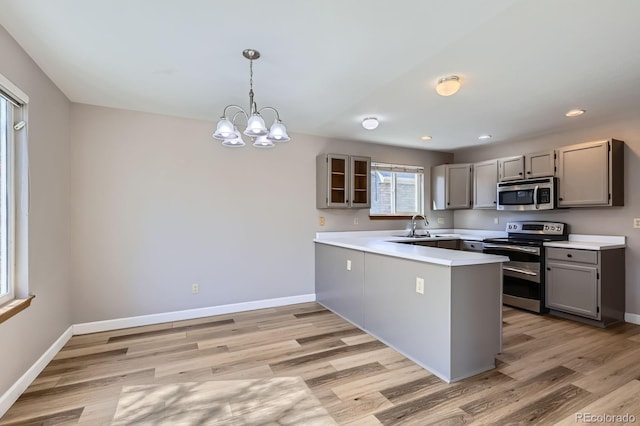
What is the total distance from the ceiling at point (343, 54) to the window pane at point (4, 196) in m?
0.52

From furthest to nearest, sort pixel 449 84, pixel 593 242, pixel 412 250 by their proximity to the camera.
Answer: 1. pixel 593 242
2. pixel 412 250
3. pixel 449 84

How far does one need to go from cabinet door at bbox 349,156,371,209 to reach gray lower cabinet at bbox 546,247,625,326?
2378 mm

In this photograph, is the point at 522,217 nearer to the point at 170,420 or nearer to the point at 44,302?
the point at 170,420

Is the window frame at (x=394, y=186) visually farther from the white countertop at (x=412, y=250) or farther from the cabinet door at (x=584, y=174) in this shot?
the cabinet door at (x=584, y=174)

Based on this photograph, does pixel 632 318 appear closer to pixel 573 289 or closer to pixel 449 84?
pixel 573 289

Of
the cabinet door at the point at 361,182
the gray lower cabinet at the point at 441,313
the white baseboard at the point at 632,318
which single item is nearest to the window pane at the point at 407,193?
the cabinet door at the point at 361,182

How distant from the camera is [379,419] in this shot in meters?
1.88

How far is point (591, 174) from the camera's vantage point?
3.62 m

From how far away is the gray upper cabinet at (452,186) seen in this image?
16.7ft

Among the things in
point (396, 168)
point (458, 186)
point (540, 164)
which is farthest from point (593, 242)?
point (396, 168)

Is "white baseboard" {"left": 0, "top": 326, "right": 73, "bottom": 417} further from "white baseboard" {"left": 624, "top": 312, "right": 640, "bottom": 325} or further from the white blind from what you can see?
"white baseboard" {"left": 624, "top": 312, "right": 640, "bottom": 325}

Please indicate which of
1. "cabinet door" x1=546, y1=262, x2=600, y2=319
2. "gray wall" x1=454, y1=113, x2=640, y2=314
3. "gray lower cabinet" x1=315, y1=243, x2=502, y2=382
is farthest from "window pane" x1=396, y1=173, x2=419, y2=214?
"gray lower cabinet" x1=315, y1=243, x2=502, y2=382

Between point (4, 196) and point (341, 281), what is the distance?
3.07 m

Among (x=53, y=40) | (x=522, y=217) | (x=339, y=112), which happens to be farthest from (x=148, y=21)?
(x=522, y=217)
